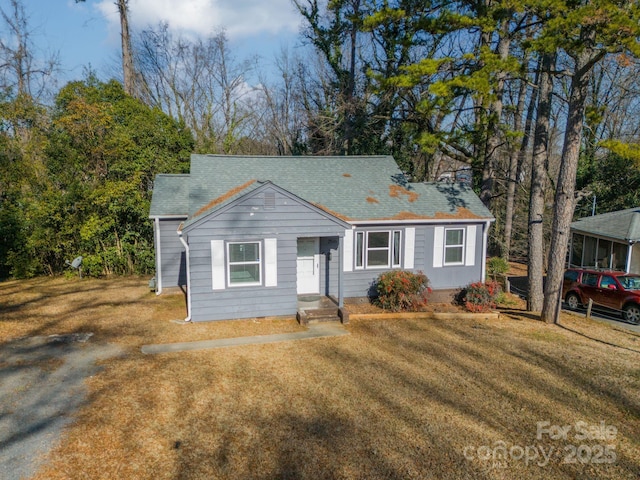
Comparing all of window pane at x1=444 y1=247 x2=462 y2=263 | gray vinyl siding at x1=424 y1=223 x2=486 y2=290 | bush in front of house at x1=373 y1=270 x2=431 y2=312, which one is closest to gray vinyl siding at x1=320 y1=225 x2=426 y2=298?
bush in front of house at x1=373 y1=270 x2=431 y2=312

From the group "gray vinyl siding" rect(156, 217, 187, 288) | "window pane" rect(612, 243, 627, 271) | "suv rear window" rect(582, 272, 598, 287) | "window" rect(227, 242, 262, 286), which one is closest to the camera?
"window" rect(227, 242, 262, 286)

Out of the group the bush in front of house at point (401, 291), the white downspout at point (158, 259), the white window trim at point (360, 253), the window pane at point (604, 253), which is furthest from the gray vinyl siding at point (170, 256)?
the window pane at point (604, 253)

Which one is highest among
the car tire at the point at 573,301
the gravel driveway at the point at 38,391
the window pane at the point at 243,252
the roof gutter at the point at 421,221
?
the roof gutter at the point at 421,221

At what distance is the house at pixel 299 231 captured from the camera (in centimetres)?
1141

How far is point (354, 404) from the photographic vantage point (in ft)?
23.5

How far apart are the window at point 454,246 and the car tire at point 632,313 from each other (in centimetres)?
546

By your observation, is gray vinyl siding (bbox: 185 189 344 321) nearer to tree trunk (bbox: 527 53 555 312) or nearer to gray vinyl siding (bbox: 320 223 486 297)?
gray vinyl siding (bbox: 320 223 486 297)

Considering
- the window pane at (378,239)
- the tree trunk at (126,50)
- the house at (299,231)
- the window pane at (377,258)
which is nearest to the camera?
the house at (299,231)

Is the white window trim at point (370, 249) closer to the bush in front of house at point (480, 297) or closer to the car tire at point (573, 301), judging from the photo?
the bush in front of house at point (480, 297)

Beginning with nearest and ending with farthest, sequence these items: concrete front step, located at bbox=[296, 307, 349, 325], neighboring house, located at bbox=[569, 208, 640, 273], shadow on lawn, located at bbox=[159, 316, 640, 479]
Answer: shadow on lawn, located at bbox=[159, 316, 640, 479]
concrete front step, located at bbox=[296, 307, 349, 325]
neighboring house, located at bbox=[569, 208, 640, 273]

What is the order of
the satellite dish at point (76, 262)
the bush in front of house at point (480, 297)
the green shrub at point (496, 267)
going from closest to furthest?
1. the bush in front of house at point (480, 297)
2. the satellite dish at point (76, 262)
3. the green shrub at point (496, 267)

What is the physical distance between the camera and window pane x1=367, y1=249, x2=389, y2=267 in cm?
1412

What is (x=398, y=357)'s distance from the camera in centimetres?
943

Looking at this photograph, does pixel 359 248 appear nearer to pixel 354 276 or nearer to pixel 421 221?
pixel 354 276
